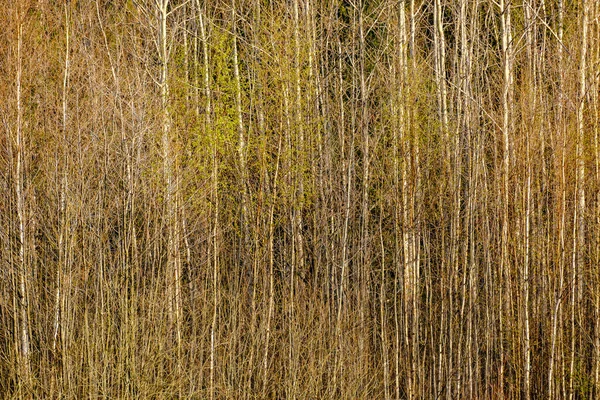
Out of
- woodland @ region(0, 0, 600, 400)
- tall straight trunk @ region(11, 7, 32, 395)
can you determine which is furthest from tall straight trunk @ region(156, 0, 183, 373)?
tall straight trunk @ region(11, 7, 32, 395)

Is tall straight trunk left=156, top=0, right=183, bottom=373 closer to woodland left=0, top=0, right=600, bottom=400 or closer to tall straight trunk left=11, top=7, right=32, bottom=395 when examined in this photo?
woodland left=0, top=0, right=600, bottom=400

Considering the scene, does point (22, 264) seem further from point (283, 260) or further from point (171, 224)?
point (283, 260)

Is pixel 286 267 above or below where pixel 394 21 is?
below

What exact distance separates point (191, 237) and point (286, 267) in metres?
1.87

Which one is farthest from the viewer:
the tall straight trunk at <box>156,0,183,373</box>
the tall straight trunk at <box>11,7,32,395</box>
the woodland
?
the tall straight trunk at <box>156,0,183,373</box>

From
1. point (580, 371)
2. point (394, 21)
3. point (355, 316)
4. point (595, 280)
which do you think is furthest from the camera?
point (394, 21)

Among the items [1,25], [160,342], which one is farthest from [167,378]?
[1,25]

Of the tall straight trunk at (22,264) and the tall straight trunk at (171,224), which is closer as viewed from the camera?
the tall straight trunk at (22,264)

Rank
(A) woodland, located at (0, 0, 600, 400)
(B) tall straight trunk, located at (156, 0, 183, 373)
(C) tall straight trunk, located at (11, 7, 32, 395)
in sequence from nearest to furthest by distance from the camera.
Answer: (A) woodland, located at (0, 0, 600, 400)
(C) tall straight trunk, located at (11, 7, 32, 395)
(B) tall straight trunk, located at (156, 0, 183, 373)

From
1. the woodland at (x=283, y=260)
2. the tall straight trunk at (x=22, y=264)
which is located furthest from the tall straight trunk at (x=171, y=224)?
the tall straight trunk at (x=22, y=264)

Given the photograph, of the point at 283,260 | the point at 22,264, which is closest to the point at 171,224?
the point at 22,264

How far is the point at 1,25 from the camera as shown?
418 inches

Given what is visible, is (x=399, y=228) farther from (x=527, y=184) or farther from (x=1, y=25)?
(x=1, y=25)

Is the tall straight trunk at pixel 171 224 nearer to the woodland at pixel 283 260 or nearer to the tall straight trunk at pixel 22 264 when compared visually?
the woodland at pixel 283 260
